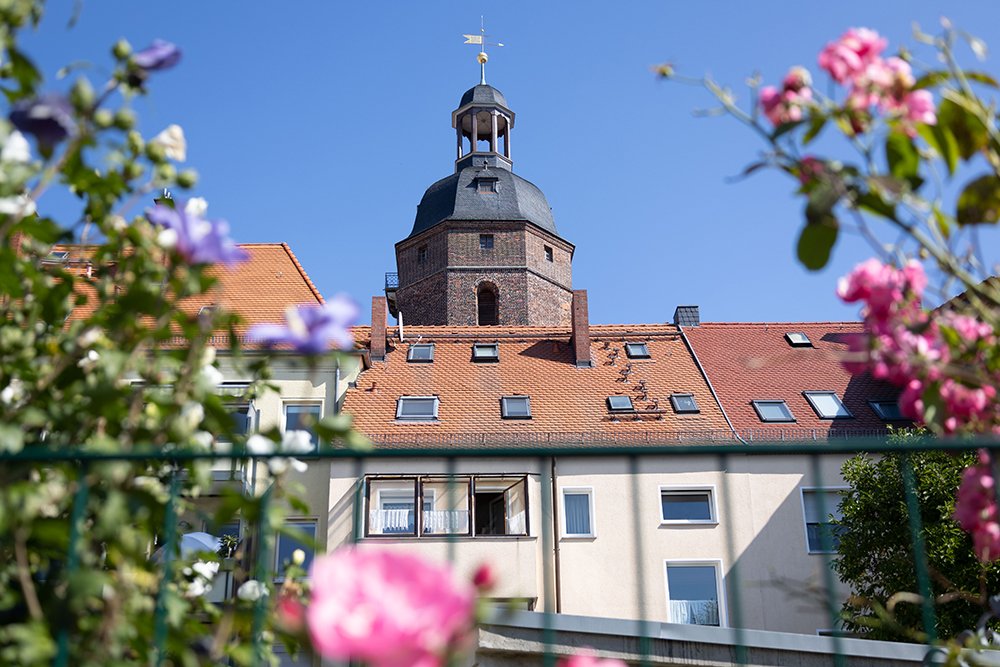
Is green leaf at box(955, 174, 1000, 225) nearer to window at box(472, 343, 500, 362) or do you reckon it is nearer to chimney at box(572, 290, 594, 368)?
chimney at box(572, 290, 594, 368)

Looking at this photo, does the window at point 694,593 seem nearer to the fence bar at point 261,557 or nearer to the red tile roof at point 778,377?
the red tile roof at point 778,377

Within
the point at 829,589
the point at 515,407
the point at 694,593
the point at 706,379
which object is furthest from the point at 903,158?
the point at 706,379

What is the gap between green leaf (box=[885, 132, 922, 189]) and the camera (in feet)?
7.02

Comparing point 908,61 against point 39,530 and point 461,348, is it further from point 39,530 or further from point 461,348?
point 461,348

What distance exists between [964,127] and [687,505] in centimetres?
1950

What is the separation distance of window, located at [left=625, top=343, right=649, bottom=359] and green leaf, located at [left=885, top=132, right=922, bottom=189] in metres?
23.6

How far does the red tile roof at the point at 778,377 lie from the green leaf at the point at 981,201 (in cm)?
1845

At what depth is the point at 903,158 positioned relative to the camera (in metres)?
2.15

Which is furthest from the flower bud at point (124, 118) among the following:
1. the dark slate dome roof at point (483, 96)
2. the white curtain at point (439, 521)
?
the dark slate dome roof at point (483, 96)

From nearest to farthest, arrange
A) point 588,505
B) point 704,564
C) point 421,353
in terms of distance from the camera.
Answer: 1. point 704,564
2. point 588,505
3. point 421,353

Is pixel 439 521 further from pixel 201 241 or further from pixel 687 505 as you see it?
pixel 201 241

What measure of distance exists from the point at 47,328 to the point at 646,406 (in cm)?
2099

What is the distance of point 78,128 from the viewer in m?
2.27

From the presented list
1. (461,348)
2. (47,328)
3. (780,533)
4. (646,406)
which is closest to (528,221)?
(461,348)
